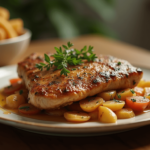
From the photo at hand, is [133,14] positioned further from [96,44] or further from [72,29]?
[96,44]

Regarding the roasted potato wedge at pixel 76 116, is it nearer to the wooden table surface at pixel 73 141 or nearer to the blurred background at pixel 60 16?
the wooden table surface at pixel 73 141

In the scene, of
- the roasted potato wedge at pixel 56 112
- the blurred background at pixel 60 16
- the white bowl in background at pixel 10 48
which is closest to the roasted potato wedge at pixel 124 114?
the roasted potato wedge at pixel 56 112

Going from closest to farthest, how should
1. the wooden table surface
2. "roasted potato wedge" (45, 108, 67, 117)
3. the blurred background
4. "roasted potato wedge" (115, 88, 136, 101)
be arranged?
the wooden table surface, "roasted potato wedge" (45, 108, 67, 117), "roasted potato wedge" (115, 88, 136, 101), the blurred background

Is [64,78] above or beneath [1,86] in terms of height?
above

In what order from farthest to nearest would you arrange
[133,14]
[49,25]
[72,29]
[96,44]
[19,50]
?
[133,14], [49,25], [72,29], [96,44], [19,50]

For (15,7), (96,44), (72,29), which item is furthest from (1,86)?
(15,7)

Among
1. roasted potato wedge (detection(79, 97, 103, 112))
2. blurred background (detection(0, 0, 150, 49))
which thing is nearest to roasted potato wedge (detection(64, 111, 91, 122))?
roasted potato wedge (detection(79, 97, 103, 112))

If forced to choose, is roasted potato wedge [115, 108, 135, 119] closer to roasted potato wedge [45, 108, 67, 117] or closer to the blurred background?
roasted potato wedge [45, 108, 67, 117]

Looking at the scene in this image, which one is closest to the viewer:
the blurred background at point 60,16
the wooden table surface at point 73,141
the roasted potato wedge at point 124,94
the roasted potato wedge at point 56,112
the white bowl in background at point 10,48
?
the wooden table surface at point 73,141
